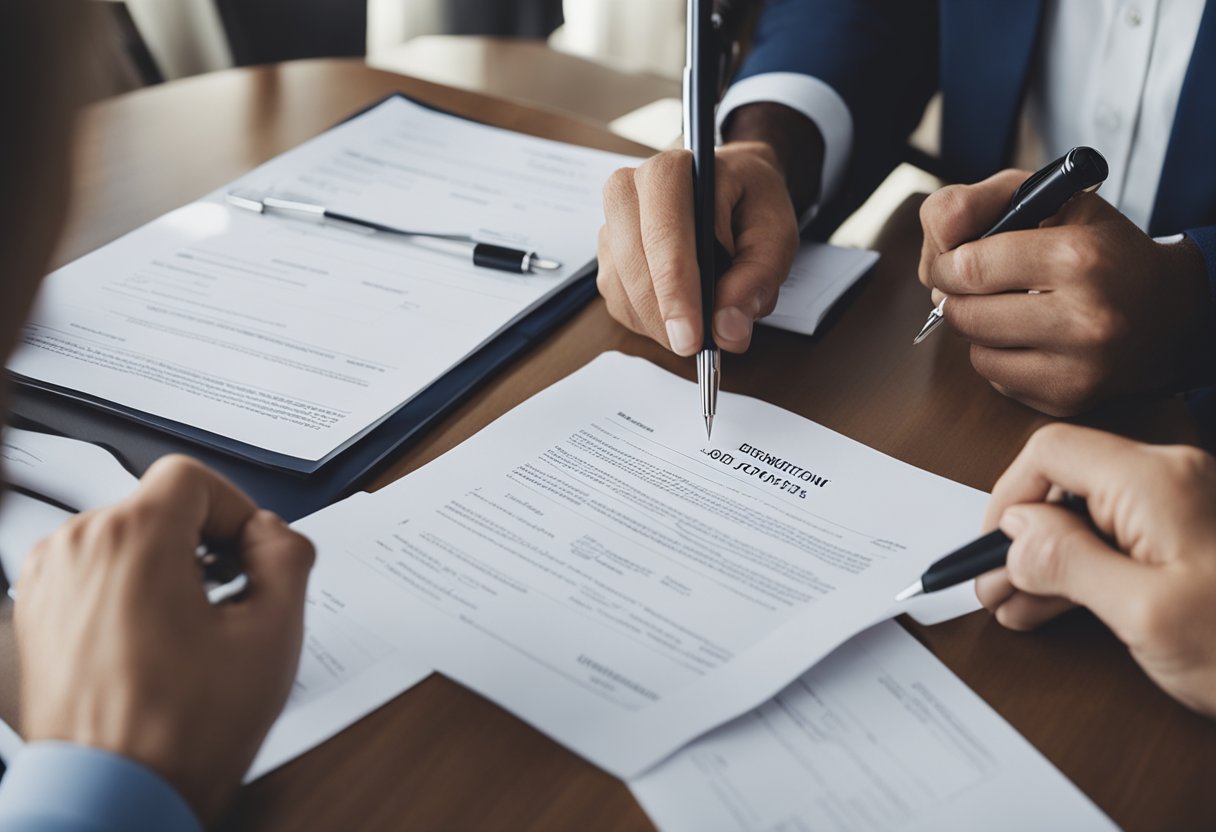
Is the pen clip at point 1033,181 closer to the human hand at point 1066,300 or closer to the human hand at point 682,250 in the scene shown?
the human hand at point 1066,300

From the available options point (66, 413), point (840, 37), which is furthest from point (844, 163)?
point (66, 413)

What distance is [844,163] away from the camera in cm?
106

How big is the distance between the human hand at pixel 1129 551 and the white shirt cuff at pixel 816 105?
56 centimetres

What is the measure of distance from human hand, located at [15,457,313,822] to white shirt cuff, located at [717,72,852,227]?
2.44 feet

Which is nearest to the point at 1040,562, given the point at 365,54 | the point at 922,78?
the point at 922,78

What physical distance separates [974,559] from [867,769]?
0.44 ft

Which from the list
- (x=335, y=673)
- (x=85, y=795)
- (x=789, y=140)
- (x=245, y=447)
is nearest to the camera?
(x=85, y=795)

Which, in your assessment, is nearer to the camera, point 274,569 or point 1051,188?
point 274,569

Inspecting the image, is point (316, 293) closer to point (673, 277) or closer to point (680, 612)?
point (673, 277)

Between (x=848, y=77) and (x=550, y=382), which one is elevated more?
(x=848, y=77)

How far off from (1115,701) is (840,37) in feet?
2.85

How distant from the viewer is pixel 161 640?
17.0 inches

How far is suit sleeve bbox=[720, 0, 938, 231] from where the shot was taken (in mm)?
1057

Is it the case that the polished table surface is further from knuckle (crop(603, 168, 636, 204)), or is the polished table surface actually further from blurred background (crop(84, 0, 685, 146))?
blurred background (crop(84, 0, 685, 146))
